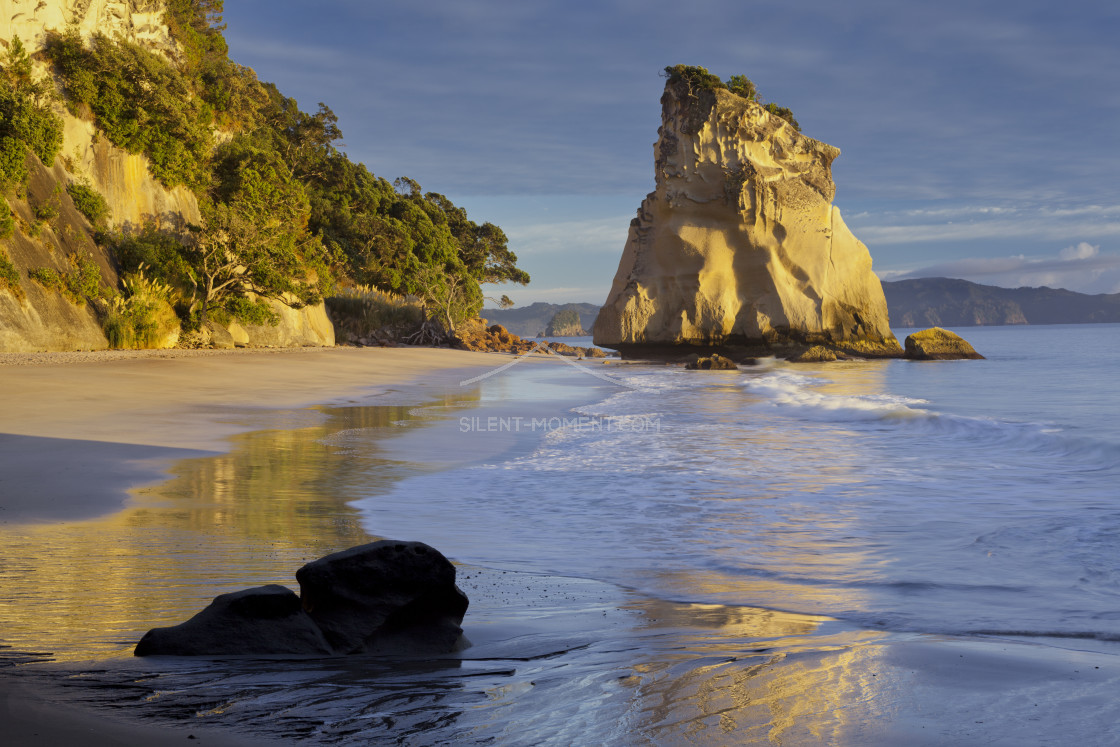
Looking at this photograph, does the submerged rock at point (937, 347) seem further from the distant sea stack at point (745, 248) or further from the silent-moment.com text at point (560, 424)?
the silent-moment.com text at point (560, 424)

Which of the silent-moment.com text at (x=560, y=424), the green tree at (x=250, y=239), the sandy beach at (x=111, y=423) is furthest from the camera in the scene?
the green tree at (x=250, y=239)

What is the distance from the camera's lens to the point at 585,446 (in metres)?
9.08

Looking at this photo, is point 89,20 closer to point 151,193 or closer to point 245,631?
point 151,193

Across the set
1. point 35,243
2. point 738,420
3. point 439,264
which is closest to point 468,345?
point 439,264

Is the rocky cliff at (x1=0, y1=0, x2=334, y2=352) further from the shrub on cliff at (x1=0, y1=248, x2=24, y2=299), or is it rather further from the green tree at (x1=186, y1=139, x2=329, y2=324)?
the green tree at (x1=186, y1=139, x2=329, y2=324)

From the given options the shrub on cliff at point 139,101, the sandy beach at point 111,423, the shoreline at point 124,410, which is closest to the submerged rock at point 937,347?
the shoreline at point 124,410

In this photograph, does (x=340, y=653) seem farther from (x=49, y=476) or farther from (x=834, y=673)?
(x=49, y=476)

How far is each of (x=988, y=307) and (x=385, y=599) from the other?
20339 cm

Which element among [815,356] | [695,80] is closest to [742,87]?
[695,80]

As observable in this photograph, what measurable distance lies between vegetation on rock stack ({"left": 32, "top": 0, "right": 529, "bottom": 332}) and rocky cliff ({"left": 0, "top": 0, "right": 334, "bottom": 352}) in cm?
52

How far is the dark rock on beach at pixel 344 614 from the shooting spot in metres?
2.40

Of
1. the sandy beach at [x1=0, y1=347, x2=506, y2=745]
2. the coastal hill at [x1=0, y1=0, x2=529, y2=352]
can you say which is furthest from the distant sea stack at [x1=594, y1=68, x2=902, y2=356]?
the sandy beach at [x1=0, y1=347, x2=506, y2=745]

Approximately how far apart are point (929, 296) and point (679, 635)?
7635 inches

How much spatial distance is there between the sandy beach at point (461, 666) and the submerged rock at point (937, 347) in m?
33.7
